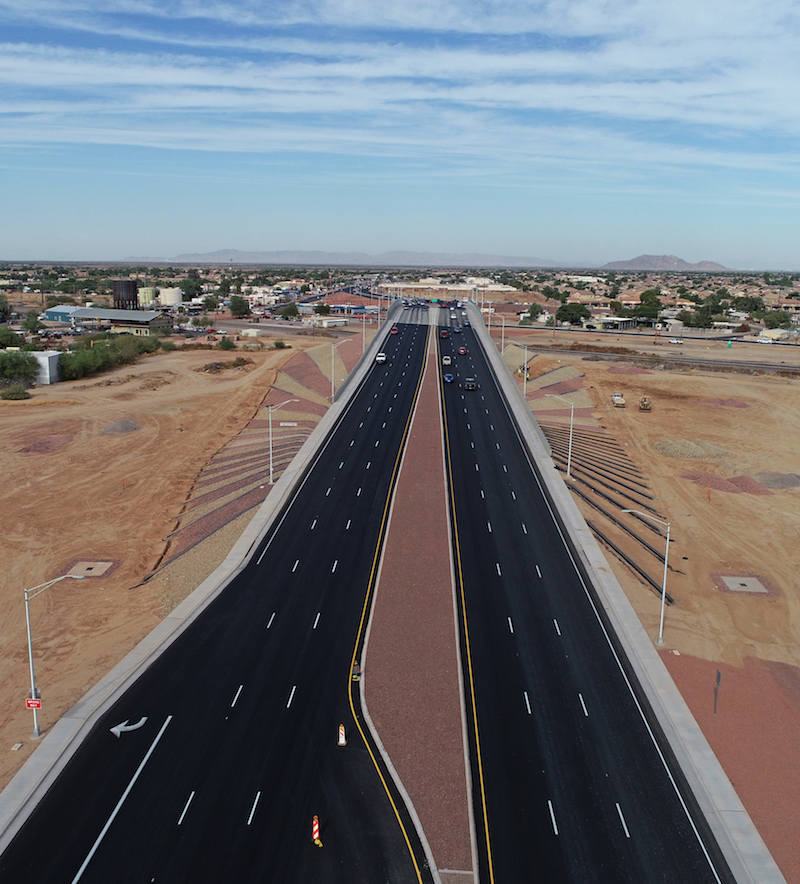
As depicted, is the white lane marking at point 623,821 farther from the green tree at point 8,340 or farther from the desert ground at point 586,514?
the green tree at point 8,340

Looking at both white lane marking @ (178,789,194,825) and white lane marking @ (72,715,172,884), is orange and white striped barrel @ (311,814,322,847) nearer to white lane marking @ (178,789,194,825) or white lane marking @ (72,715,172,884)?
white lane marking @ (178,789,194,825)

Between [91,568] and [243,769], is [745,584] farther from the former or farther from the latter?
[91,568]

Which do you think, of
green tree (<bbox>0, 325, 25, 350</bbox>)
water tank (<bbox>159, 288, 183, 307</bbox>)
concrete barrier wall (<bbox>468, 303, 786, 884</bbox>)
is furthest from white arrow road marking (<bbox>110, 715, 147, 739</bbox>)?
water tank (<bbox>159, 288, 183, 307</bbox>)

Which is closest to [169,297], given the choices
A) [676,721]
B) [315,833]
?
[676,721]

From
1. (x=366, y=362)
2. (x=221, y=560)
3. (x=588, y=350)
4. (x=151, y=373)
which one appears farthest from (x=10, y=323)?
(x=221, y=560)

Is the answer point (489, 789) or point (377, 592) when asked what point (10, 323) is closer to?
point (377, 592)

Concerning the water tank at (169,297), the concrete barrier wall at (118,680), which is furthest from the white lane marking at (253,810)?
the water tank at (169,297)
